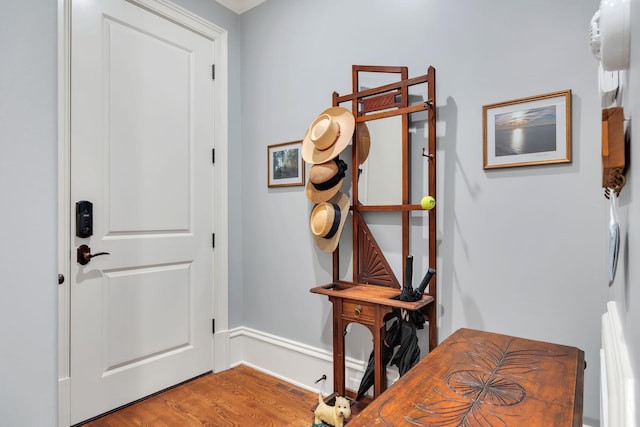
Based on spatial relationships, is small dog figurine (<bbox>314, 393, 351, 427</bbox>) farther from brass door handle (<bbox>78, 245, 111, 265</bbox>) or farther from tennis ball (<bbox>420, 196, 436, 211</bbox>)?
brass door handle (<bbox>78, 245, 111, 265</bbox>)

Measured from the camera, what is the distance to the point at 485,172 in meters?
1.73

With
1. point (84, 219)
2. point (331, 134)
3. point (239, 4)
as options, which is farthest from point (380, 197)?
point (239, 4)

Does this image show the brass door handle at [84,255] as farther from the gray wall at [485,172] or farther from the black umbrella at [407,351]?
the black umbrella at [407,351]

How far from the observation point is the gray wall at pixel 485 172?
1.50 metres

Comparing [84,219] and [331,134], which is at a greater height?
[331,134]

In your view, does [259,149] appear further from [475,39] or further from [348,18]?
[475,39]

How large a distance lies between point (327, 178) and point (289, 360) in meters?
1.31

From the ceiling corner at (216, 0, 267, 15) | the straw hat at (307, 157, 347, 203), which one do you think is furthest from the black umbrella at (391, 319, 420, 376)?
the ceiling corner at (216, 0, 267, 15)

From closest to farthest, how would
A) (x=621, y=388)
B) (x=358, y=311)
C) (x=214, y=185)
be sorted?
(x=621, y=388) < (x=358, y=311) < (x=214, y=185)

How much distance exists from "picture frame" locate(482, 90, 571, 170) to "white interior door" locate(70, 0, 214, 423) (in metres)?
1.87

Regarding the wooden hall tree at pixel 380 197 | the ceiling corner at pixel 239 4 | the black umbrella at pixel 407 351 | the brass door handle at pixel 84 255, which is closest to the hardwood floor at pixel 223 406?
the wooden hall tree at pixel 380 197

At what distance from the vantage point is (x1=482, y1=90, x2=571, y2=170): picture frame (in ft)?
5.03

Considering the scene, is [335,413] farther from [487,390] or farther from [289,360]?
[487,390]

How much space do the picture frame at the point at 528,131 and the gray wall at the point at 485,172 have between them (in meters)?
0.04
